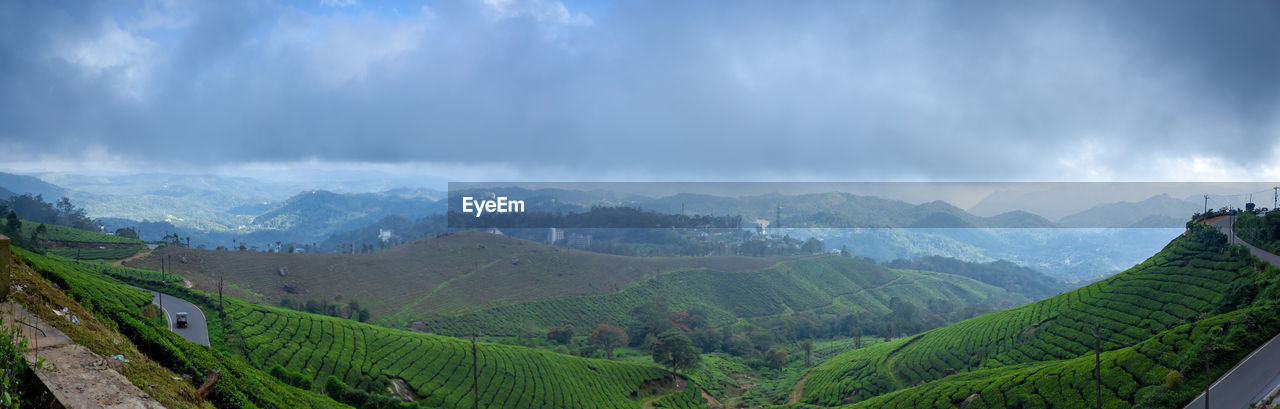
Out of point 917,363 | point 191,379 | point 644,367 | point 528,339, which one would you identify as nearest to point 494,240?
point 528,339

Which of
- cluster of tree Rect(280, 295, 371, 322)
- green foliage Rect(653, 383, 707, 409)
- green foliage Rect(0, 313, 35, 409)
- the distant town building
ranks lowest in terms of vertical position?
green foliage Rect(653, 383, 707, 409)

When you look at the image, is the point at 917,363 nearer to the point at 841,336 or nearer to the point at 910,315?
the point at 841,336

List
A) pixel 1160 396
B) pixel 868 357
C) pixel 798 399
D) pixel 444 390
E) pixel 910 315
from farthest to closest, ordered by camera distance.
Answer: pixel 910 315 → pixel 868 357 → pixel 798 399 → pixel 444 390 → pixel 1160 396

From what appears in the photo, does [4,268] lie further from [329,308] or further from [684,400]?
[329,308]

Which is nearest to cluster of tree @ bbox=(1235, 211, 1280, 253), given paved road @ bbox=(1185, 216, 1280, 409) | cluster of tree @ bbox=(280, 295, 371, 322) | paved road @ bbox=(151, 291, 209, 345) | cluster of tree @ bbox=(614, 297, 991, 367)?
paved road @ bbox=(1185, 216, 1280, 409)

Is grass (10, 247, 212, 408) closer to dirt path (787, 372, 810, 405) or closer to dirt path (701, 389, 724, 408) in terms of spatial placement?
dirt path (701, 389, 724, 408)

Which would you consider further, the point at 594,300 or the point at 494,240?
the point at 494,240

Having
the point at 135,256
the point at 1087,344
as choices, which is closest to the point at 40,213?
the point at 135,256
